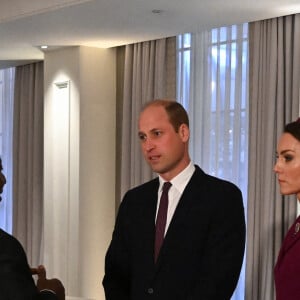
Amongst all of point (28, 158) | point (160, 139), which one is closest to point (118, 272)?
point (160, 139)

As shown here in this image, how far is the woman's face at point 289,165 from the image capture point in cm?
221

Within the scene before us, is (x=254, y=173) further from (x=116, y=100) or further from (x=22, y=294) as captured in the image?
(x=22, y=294)

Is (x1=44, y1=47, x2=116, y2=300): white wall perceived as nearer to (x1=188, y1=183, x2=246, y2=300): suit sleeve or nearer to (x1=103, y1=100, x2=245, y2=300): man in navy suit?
(x1=103, y1=100, x2=245, y2=300): man in navy suit

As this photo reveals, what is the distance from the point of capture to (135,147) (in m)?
6.15

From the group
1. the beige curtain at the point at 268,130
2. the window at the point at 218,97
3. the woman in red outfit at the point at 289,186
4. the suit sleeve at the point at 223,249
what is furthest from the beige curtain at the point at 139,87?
the woman in red outfit at the point at 289,186

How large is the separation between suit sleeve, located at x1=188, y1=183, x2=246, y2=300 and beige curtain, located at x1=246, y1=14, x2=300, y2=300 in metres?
2.62

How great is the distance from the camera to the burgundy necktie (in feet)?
8.00

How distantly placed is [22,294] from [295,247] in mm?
Result: 900

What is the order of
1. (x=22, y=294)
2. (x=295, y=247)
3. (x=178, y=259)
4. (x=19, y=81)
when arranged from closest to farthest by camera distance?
(x=22, y=294), (x=295, y=247), (x=178, y=259), (x=19, y=81)

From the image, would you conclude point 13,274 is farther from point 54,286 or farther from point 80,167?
point 80,167

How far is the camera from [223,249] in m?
2.35

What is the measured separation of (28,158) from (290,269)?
5.47m

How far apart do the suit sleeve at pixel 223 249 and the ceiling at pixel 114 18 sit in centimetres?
250

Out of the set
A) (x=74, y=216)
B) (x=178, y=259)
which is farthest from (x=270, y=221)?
(x=178, y=259)
